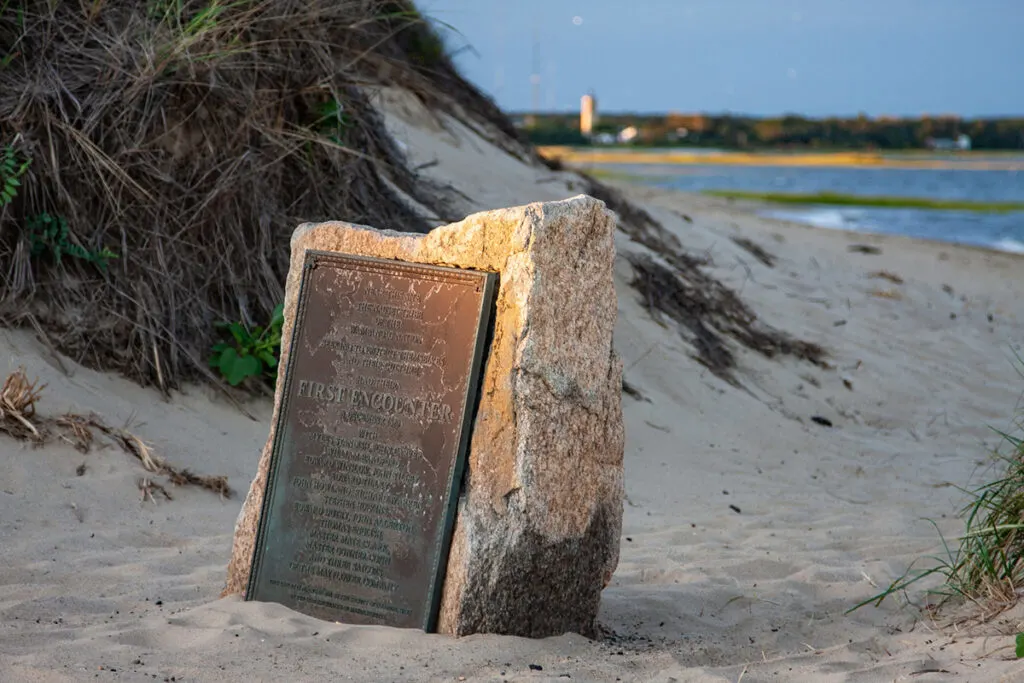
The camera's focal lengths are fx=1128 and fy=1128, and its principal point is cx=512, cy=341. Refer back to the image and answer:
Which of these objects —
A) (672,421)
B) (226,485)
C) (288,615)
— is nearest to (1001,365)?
(672,421)

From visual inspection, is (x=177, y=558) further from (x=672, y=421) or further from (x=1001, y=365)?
(x=1001, y=365)

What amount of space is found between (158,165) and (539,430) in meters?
3.13

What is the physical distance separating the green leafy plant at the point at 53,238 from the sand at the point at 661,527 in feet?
1.42

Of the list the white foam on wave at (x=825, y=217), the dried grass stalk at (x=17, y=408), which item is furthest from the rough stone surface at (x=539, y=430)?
the white foam on wave at (x=825, y=217)

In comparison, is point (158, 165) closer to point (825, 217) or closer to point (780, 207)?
point (825, 217)

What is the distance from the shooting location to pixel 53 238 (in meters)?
5.44

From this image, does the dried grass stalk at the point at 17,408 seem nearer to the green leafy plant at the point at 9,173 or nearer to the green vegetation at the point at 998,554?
the green leafy plant at the point at 9,173

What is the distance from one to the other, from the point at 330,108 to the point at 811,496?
337 centimetres

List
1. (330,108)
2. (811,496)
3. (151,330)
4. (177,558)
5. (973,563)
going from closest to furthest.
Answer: (973,563) < (177,558) < (151,330) < (811,496) < (330,108)

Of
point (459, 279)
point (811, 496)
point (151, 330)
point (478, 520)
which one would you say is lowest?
point (811, 496)

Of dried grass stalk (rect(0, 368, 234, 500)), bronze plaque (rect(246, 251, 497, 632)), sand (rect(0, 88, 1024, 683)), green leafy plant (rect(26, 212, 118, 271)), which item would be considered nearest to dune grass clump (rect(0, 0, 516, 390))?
green leafy plant (rect(26, 212, 118, 271))

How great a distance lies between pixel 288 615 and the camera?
3643 millimetres

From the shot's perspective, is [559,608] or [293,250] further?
[293,250]

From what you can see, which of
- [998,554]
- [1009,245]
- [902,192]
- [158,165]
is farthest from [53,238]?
[902,192]
